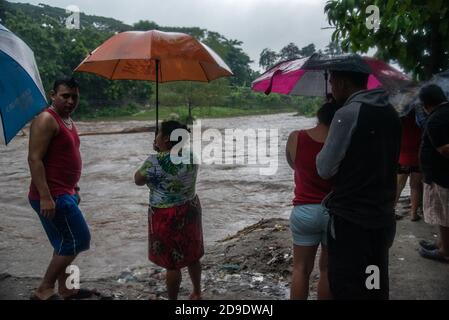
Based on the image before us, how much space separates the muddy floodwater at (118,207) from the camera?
5.12 meters

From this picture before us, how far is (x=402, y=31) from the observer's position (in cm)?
484

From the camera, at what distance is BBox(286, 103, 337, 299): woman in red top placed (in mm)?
2570

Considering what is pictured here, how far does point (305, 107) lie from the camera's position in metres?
45.4

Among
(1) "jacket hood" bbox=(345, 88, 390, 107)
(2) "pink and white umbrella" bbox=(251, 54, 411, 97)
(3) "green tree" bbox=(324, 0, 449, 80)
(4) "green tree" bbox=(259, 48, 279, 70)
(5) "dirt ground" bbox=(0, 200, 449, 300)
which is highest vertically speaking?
(4) "green tree" bbox=(259, 48, 279, 70)

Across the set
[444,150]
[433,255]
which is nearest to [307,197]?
[444,150]

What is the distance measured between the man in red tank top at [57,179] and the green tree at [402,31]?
91.2 inches

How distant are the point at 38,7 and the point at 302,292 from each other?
237ft

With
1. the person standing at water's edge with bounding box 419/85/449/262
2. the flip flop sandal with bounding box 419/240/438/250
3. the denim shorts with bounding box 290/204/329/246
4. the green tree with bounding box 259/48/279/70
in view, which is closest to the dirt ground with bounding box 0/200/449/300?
the flip flop sandal with bounding box 419/240/438/250

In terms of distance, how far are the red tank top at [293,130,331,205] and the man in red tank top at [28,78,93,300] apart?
1607 mm

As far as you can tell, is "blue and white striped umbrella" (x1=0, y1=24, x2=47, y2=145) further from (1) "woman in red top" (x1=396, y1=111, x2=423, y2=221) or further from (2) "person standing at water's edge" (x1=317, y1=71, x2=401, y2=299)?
(1) "woman in red top" (x1=396, y1=111, x2=423, y2=221)

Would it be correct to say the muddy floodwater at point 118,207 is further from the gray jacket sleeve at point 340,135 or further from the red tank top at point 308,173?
the gray jacket sleeve at point 340,135

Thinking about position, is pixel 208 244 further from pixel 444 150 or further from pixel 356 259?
pixel 356 259

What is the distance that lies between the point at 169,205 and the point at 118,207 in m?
5.19

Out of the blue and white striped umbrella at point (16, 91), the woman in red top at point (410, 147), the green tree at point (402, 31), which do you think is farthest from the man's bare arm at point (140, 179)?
the woman in red top at point (410, 147)
